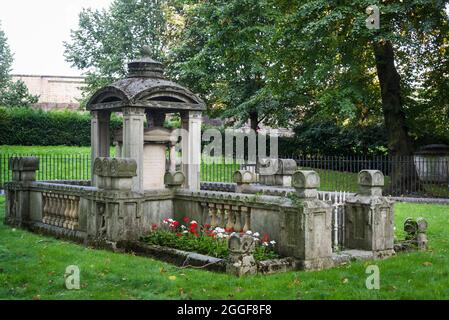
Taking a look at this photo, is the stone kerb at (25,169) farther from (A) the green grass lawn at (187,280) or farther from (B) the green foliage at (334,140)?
(B) the green foliage at (334,140)

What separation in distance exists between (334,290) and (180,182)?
489 cm

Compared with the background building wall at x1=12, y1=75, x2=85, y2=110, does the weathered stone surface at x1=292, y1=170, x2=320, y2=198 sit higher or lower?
lower

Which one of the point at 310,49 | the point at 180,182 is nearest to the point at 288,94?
the point at 310,49

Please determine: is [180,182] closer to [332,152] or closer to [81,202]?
[81,202]

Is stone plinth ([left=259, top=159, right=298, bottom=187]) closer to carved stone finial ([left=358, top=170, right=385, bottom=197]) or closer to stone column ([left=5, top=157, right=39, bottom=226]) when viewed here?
carved stone finial ([left=358, top=170, right=385, bottom=197])

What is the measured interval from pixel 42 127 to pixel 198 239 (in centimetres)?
2537

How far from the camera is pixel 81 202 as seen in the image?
1127 cm

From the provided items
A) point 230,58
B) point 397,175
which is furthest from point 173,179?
point 230,58

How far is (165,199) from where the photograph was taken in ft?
36.0

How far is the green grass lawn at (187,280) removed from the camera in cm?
Result: 677

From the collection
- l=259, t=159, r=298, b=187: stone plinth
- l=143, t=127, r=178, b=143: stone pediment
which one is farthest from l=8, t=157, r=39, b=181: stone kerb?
l=259, t=159, r=298, b=187: stone plinth

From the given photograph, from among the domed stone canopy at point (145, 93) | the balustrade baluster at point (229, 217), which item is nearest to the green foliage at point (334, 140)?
the domed stone canopy at point (145, 93)

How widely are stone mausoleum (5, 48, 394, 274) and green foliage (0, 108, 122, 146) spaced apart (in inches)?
723

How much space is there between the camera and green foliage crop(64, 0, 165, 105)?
3647 centimetres
